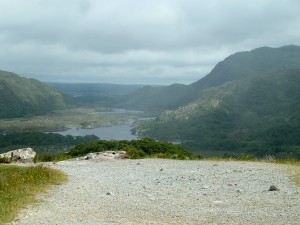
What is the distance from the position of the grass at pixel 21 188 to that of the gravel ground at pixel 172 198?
475 mm

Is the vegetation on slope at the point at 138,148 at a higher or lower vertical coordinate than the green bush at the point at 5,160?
higher

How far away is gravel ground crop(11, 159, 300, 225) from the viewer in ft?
40.5

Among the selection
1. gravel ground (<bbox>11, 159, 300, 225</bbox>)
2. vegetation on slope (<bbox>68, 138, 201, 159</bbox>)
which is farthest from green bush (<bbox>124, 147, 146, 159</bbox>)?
gravel ground (<bbox>11, 159, 300, 225</bbox>)

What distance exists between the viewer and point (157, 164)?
2880cm

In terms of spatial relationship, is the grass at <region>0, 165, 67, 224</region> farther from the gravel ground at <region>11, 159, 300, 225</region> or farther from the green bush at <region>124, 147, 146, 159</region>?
the green bush at <region>124, 147, 146, 159</region>

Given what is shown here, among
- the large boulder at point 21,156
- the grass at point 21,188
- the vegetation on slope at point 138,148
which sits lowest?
the large boulder at point 21,156

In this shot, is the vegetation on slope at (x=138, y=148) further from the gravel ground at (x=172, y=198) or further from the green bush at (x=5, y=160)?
the gravel ground at (x=172, y=198)

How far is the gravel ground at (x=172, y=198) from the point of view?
40.5 ft

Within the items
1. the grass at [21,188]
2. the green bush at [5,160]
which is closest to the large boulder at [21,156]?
the green bush at [5,160]

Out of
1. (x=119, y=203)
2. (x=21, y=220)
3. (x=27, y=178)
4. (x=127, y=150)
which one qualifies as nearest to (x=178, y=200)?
(x=119, y=203)

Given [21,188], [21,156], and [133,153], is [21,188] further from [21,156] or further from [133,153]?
[21,156]

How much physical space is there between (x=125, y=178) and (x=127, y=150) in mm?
13848

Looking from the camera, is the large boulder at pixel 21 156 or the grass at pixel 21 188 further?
the large boulder at pixel 21 156

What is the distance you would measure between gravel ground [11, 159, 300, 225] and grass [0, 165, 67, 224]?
0.48m
